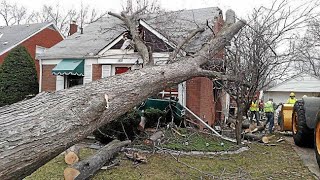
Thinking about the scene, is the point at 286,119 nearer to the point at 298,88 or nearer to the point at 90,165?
the point at 90,165

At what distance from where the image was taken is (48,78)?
1513 cm

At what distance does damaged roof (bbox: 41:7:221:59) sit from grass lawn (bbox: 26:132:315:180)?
3563 millimetres

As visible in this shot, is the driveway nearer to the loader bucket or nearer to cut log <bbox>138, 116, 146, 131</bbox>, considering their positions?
the loader bucket

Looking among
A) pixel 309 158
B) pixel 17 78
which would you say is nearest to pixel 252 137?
pixel 309 158

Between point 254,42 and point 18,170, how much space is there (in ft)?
24.0

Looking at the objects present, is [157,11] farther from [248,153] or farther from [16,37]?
[16,37]

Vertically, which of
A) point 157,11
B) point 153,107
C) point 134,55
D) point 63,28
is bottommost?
point 153,107

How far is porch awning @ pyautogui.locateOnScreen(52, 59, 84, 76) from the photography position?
44.6 ft

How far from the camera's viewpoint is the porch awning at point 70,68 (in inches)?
535

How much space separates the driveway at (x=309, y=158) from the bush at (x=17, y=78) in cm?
1197

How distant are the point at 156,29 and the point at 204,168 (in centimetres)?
633

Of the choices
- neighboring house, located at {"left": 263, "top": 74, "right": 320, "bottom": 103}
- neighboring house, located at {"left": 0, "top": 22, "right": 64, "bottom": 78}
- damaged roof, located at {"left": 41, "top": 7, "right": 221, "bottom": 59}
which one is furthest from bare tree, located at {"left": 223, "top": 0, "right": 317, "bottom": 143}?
neighboring house, located at {"left": 263, "top": 74, "right": 320, "bottom": 103}

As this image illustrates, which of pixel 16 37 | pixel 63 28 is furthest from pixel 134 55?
pixel 63 28

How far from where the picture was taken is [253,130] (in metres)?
12.2
